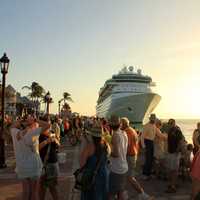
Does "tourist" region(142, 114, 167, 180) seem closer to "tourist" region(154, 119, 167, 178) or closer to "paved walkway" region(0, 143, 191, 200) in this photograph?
"tourist" region(154, 119, 167, 178)

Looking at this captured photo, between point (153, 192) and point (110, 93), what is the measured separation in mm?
52347

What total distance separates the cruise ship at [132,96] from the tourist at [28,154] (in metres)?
50.0

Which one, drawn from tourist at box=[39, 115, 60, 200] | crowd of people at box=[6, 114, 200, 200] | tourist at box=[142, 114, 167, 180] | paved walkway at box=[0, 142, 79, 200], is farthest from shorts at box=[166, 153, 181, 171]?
tourist at box=[39, 115, 60, 200]

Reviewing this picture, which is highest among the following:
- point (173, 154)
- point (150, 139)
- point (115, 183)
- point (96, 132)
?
point (96, 132)

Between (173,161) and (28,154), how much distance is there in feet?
13.6

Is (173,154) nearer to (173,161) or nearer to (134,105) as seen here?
(173,161)

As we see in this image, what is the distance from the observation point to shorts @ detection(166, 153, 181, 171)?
8852mm

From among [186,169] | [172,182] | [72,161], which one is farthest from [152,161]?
[72,161]

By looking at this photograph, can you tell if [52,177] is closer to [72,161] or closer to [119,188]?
[119,188]

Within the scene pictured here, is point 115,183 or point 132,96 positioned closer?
point 115,183

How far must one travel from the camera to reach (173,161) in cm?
891

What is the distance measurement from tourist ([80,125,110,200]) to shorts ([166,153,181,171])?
395 cm

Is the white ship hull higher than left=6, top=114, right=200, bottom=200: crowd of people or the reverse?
higher

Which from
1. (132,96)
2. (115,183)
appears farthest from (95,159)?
(132,96)
